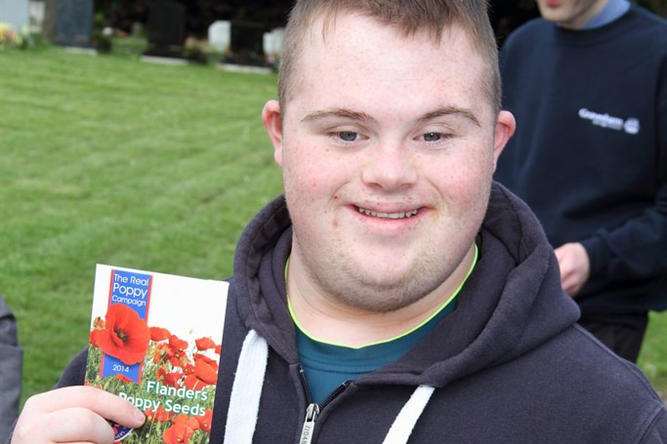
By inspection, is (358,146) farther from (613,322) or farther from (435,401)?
(613,322)

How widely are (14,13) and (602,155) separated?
19.8 m

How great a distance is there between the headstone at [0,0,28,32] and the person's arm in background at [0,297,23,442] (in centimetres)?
1953

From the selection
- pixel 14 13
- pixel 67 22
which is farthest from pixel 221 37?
pixel 14 13

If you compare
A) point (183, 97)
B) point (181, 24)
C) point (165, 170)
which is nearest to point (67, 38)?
point (181, 24)

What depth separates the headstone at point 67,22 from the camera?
75.0 ft

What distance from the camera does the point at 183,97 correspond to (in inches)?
682

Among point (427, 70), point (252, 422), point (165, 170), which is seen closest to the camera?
point (427, 70)

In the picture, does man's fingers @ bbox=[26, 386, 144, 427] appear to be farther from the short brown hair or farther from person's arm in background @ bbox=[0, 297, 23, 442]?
person's arm in background @ bbox=[0, 297, 23, 442]

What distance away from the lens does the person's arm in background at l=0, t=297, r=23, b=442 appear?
3.08 meters

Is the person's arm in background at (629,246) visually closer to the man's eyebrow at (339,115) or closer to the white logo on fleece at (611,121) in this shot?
the white logo on fleece at (611,121)

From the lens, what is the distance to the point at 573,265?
3.87 meters

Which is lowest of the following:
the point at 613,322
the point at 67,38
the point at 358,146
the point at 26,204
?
the point at 67,38

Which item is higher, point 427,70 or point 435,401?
point 427,70

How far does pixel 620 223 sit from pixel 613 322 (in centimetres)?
36
